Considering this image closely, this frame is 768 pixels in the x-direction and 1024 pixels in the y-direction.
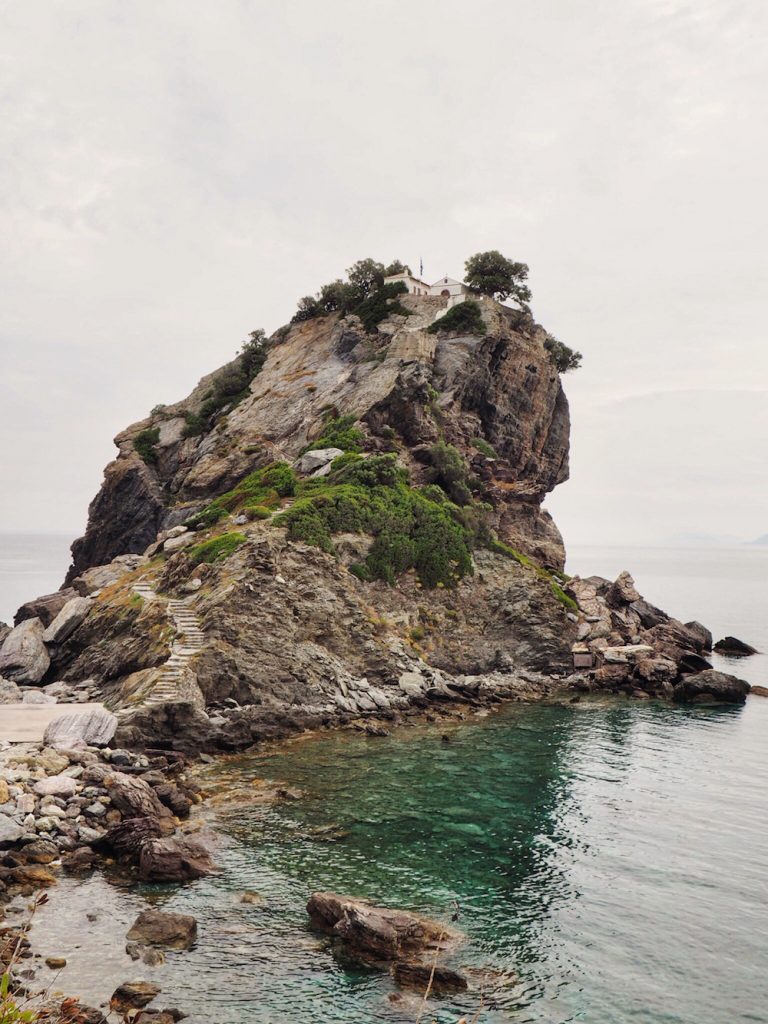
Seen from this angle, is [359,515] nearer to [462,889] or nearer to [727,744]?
[727,744]

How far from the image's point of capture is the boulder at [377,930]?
1914 cm

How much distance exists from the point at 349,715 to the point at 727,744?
22.7m

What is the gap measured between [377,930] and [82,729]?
21222 mm

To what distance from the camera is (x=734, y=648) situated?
3332 inches

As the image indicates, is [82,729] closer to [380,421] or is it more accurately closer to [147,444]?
[380,421]

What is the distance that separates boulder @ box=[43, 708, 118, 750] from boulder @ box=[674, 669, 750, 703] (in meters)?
42.3

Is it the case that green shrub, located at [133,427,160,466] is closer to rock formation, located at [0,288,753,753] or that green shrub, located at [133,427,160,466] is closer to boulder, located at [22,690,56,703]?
rock formation, located at [0,288,753,753]

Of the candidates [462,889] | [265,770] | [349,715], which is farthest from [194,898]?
[349,715]

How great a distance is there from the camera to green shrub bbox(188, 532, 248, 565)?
53.5 meters

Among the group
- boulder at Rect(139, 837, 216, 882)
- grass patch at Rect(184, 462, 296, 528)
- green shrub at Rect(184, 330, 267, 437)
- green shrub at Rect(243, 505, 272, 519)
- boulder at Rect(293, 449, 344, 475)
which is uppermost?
green shrub at Rect(184, 330, 267, 437)

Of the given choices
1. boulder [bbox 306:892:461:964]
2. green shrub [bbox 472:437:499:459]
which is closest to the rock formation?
green shrub [bbox 472:437:499:459]

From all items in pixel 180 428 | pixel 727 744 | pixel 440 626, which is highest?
pixel 180 428

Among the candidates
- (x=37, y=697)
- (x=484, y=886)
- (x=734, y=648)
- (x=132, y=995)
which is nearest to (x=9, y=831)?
(x=132, y=995)

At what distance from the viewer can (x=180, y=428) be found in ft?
310
